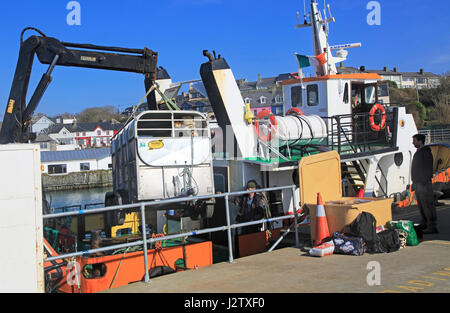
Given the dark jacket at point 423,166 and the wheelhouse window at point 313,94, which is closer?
the dark jacket at point 423,166

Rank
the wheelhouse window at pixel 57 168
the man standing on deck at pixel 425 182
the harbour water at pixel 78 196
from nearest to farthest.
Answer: the man standing on deck at pixel 425 182 < the harbour water at pixel 78 196 < the wheelhouse window at pixel 57 168

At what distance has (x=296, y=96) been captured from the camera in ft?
47.0

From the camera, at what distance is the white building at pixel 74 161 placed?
184 feet

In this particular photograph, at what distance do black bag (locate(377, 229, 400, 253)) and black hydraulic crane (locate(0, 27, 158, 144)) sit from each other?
22.4ft

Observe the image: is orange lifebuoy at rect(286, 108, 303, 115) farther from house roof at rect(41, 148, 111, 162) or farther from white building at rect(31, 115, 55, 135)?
white building at rect(31, 115, 55, 135)

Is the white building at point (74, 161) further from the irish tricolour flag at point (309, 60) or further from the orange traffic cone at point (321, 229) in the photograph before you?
the orange traffic cone at point (321, 229)

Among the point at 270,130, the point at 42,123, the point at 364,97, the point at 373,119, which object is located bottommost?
the point at 270,130

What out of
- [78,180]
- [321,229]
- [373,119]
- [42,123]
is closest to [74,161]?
[78,180]

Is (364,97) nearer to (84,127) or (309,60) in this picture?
(309,60)

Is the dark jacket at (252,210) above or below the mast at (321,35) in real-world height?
below

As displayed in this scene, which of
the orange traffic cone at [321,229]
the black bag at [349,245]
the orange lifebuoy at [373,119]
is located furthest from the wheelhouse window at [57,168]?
the black bag at [349,245]

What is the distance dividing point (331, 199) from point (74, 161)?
172 ft

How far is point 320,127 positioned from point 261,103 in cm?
7160

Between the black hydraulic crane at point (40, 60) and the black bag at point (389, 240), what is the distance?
682cm
